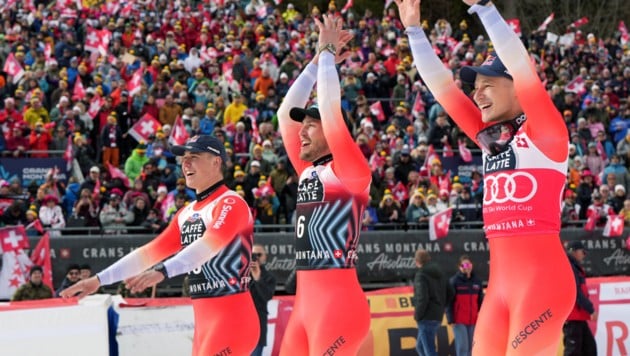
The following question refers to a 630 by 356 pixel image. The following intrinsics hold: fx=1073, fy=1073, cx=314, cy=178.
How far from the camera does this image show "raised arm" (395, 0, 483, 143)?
6.56 m

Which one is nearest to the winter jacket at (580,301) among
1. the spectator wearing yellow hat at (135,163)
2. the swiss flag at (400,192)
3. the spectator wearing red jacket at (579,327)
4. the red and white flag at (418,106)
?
the spectator wearing red jacket at (579,327)

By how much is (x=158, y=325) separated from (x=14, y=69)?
10.2 m

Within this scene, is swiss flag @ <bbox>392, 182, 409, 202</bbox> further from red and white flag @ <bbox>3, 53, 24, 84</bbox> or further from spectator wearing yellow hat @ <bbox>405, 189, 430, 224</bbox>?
red and white flag @ <bbox>3, 53, 24, 84</bbox>

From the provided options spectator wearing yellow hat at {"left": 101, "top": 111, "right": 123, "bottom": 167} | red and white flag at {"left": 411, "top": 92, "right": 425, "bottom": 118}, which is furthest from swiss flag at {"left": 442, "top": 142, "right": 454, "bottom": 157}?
spectator wearing yellow hat at {"left": 101, "top": 111, "right": 123, "bottom": 167}

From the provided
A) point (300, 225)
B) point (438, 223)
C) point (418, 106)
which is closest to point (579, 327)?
point (438, 223)

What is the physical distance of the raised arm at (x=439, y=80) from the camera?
6.56m

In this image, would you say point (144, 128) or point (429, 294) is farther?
point (144, 128)

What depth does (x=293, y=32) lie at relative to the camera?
1112 inches

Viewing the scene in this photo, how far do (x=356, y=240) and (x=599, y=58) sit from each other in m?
24.0

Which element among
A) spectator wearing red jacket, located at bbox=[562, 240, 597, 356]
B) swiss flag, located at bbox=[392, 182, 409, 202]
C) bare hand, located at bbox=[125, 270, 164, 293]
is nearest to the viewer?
bare hand, located at bbox=[125, 270, 164, 293]

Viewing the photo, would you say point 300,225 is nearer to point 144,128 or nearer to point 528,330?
point 528,330

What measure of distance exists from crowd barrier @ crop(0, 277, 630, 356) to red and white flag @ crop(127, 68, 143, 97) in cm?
827

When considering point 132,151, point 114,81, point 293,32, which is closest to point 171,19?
point 293,32

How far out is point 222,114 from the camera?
21469 mm
